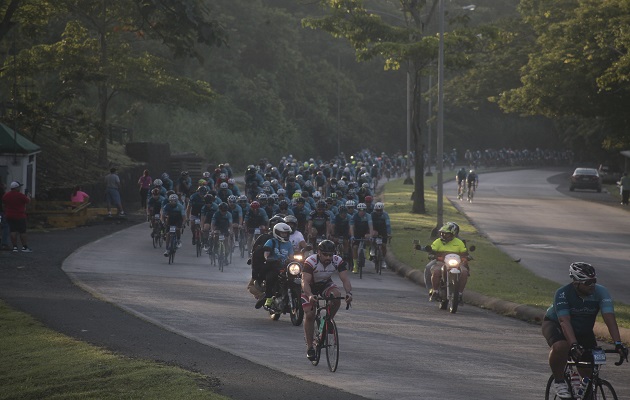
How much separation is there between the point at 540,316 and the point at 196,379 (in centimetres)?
890

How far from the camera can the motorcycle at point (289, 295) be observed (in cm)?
1817

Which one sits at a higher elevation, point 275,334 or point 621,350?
point 621,350

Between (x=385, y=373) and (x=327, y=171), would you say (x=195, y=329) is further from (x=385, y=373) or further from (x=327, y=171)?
(x=327, y=171)

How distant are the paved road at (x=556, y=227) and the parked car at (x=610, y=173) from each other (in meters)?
9.38

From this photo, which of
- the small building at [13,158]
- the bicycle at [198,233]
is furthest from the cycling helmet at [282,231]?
the small building at [13,158]

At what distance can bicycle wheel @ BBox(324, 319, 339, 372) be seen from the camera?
1407cm

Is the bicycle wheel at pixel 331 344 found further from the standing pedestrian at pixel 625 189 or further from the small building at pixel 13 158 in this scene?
the standing pedestrian at pixel 625 189

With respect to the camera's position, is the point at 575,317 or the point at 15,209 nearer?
the point at 575,317

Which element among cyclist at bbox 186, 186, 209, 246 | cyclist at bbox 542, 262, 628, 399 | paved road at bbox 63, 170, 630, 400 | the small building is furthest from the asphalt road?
the small building

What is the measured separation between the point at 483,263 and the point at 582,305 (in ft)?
61.2

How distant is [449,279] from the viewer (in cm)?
2117

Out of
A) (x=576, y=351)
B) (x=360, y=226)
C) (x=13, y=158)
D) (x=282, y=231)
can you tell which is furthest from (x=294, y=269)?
(x=13, y=158)

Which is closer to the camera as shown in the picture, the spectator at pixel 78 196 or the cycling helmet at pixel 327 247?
the cycling helmet at pixel 327 247

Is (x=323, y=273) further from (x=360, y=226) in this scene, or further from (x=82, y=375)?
(x=360, y=226)
